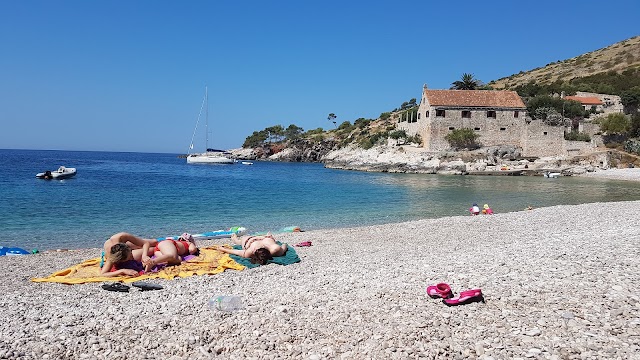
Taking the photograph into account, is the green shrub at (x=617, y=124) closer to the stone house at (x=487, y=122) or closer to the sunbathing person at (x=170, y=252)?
the stone house at (x=487, y=122)

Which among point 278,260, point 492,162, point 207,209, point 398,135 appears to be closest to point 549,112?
point 492,162

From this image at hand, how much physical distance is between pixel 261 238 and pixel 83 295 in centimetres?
380

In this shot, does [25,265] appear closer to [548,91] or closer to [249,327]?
[249,327]

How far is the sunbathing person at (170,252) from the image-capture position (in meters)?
8.55

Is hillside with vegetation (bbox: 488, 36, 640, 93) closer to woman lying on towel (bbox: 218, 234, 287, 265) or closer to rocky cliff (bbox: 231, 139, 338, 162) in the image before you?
rocky cliff (bbox: 231, 139, 338, 162)

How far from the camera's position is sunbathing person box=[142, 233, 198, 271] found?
8.55m

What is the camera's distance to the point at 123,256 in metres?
8.38

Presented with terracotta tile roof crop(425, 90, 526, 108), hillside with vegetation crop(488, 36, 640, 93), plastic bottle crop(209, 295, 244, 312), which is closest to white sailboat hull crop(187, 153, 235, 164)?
terracotta tile roof crop(425, 90, 526, 108)

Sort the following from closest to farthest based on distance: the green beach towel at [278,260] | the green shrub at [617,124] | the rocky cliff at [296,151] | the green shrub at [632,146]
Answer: the green beach towel at [278,260]
the green shrub at [632,146]
the green shrub at [617,124]
the rocky cliff at [296,151]

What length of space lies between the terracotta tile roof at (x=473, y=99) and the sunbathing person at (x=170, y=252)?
53.4 metres

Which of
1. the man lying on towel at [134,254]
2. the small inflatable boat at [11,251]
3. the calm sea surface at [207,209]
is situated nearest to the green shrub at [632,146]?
the calm sea surface at [207,209]

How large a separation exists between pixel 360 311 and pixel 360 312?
4 centimetres

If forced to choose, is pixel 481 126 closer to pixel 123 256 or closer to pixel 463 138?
pixel 463 138

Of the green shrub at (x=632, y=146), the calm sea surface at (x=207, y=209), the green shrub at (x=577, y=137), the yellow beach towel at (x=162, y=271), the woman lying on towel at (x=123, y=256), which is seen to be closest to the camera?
the yellow beach towel at (x=162, y=271)
